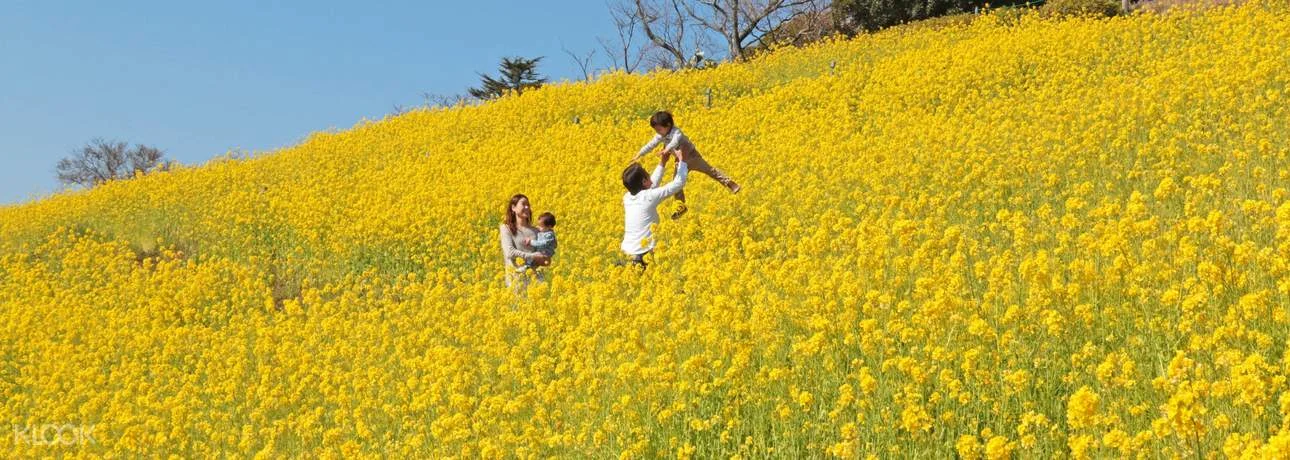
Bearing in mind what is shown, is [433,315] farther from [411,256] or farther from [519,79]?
[519,79]

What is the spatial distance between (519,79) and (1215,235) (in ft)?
149

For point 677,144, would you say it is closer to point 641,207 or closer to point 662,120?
point 662,120

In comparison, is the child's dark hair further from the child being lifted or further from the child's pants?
the child's pants

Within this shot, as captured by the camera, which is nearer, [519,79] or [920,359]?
[920,359]

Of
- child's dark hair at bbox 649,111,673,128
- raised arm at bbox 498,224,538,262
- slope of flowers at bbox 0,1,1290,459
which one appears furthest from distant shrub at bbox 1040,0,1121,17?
raised arm at bbox 498,224,538,262

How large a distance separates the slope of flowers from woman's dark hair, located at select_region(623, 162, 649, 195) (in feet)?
2.05

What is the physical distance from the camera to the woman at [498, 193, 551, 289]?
893 centimetres

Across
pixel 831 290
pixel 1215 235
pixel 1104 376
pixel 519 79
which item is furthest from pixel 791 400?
pixel 519 79

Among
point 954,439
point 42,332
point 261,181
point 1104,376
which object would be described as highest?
point 261,181

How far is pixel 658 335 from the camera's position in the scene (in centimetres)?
624

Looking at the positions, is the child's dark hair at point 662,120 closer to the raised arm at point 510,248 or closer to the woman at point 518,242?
the woman at point 518,242

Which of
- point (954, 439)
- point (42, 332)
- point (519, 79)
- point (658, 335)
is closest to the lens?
point (954, 439)

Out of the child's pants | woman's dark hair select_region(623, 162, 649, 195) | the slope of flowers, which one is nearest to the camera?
the slope of flowers

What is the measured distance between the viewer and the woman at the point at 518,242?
8.93m
